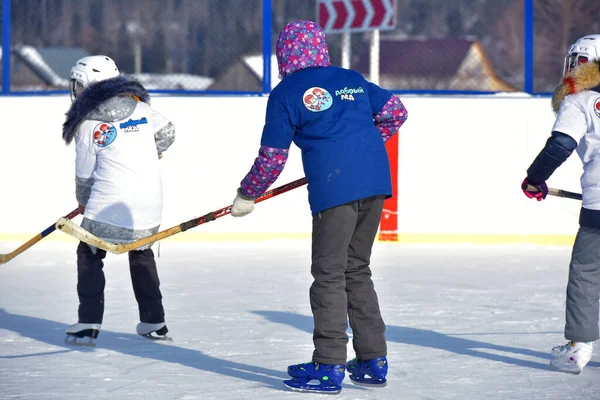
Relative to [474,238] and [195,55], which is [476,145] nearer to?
[474,238]

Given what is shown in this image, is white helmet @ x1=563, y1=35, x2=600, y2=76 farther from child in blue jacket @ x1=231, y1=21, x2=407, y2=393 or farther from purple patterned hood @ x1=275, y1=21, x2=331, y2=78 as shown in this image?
purple patterned hood @ x1=275, y1=21, x2=331, y2=78

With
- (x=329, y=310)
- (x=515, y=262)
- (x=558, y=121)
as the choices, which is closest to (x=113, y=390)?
(x=329, y=310)

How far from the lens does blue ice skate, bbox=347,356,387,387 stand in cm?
346

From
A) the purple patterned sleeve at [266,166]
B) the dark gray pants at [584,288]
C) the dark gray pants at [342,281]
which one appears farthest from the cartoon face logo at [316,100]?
the dark gray pants at [584,288]

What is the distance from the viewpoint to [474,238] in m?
7.11

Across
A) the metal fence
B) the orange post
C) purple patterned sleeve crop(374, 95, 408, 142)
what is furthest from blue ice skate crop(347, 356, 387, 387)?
the metal fence

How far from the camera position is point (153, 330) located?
4.22 metres

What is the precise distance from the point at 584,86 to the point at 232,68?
9396 millimetres

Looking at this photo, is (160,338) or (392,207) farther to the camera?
(392,207)

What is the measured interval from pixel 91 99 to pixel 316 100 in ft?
3.76

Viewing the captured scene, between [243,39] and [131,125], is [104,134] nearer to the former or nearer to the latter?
[131,125]

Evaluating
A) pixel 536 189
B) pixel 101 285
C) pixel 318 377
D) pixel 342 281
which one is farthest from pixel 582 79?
pixel 101 285

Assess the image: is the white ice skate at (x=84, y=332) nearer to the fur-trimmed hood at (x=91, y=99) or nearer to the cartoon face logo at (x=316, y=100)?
the fur-trimmed hood at (x=91, y=99)

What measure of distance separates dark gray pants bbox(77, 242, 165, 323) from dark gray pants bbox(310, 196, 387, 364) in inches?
39.6
